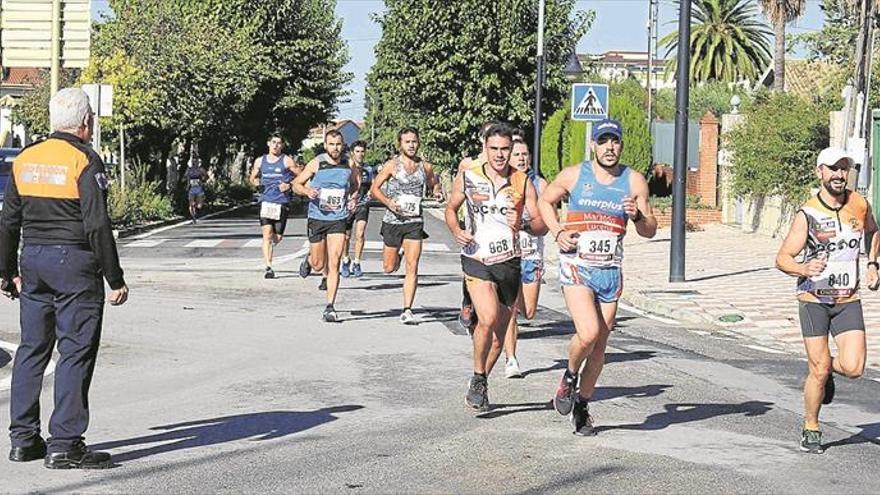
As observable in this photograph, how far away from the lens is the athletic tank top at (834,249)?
28.1 feet

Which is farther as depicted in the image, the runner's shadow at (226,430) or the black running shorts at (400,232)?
the black running shorts at (400,232)

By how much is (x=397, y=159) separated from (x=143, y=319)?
2.94m

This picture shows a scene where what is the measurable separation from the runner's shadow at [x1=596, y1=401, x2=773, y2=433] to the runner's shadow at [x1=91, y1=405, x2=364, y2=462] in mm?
1747

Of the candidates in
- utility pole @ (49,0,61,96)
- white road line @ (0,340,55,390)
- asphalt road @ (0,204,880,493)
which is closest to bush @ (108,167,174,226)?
utility pole @ (49,0,61,96)

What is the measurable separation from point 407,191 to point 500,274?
18.7ft

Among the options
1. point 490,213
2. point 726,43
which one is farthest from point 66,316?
point 726,43

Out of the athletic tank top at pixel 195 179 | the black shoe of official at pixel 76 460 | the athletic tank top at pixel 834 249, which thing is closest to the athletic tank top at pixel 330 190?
the athletic tank top at pixel 834 249

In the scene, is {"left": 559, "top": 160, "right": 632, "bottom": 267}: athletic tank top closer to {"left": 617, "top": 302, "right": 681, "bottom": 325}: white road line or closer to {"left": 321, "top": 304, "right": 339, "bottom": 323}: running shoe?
{"left": 321, "top": 304, "right": 339, "bottom": 323}: running shoe

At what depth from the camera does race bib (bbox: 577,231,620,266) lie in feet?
29.2

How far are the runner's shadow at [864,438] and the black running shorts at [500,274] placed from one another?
2.20 meters

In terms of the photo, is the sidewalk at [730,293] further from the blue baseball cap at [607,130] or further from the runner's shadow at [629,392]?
the blue baseball cap at [607,130]

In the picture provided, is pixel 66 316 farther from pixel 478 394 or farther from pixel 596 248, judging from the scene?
pixel 596 248

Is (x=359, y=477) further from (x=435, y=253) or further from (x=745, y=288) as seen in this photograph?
(x=435, y=253)

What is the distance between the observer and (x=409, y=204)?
15312 millimetres
